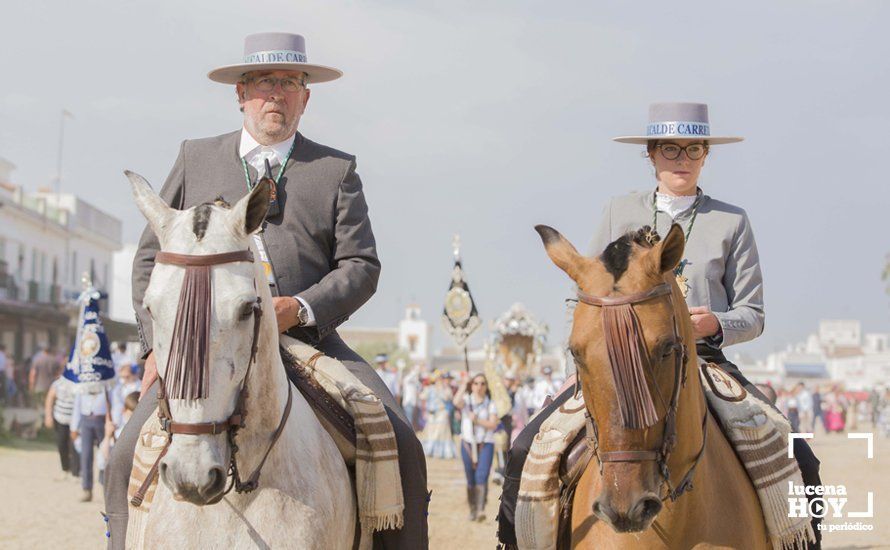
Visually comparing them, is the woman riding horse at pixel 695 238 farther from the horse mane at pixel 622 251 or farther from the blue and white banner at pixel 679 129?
the horse mane at pixel 622 251

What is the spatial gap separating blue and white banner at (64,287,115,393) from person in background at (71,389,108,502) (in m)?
0.25

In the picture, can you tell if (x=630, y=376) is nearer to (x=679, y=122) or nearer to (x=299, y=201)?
(x=299, y=201)

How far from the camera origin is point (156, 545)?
501cm

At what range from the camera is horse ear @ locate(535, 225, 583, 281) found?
17.5 ft

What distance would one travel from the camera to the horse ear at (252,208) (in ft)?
15.9

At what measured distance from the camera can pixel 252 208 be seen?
4.86 metres

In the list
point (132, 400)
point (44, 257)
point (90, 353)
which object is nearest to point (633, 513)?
point (132, 400)

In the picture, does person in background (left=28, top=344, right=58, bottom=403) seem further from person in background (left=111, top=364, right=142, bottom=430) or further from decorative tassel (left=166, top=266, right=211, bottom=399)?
decorative tassel (left=166, top=266, right=211, bottom=399)

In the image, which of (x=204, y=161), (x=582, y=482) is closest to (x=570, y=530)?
(x=582, y=482)

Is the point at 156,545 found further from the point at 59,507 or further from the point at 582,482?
the point at 59,507

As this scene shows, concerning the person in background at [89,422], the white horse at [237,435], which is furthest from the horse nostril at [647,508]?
the person in background at [89,422]

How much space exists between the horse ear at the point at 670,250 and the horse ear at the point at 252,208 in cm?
164

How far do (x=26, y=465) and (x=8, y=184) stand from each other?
37557 millimetres

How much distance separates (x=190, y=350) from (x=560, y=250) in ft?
5.65
